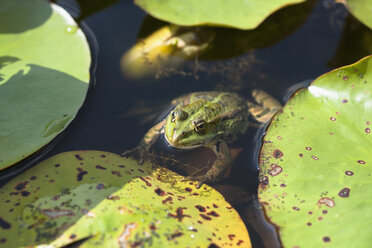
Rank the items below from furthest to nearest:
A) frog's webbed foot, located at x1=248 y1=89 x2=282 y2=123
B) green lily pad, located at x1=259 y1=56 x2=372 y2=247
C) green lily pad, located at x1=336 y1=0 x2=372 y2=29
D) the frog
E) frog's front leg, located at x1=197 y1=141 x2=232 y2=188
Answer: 1. frog's webbed foot, located at x1=248 y1=89 x2=282 y2=123
2. green lily pad, located at x1=336 y1=0 x2=372 y2=29
3. the frog
4. frog's front leg, located at x1=197 y1=141 x2=232 y2=188
5. green lily pad, located at x1=259 y1=56 x2=372 y2=247

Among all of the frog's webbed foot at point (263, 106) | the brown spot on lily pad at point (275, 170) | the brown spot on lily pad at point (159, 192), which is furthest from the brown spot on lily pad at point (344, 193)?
the frog's webbed foot at point (263, 106)

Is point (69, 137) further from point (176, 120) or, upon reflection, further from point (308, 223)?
point (308, 223)

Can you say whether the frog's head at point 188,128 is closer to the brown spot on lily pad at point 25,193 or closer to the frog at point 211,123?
the frog at point 211,123

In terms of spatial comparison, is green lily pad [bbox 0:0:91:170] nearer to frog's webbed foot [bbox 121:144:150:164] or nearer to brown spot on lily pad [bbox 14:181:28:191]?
brown spot on lily pad [bbox 14:181:28:191]

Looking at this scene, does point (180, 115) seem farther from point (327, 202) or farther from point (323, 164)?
point (327, 202)

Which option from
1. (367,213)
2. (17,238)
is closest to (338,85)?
(367,213)

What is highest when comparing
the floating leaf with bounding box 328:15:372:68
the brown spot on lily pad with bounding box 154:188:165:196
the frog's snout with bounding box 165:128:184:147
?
the floating leaf with bounding box 328:15:372:68

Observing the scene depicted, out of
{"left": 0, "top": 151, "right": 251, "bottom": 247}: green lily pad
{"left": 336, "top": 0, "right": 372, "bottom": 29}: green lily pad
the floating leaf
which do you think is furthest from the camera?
the floating leaf

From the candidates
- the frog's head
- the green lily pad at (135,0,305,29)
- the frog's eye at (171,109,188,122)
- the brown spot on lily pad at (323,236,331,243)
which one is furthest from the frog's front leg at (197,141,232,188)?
the green lily pad at (135,0,305,29)
